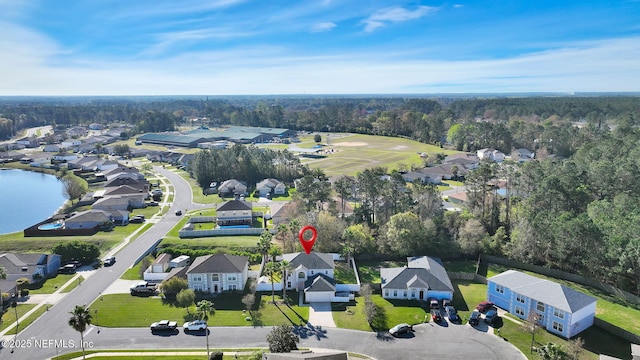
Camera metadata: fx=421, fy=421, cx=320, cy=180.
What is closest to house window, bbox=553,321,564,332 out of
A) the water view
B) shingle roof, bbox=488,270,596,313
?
shingle roof, bbox=488,270,596,313

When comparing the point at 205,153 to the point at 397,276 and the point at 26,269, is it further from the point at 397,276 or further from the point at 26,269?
the point at 397,276

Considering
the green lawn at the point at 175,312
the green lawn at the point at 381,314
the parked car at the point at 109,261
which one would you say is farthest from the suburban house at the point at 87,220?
the green lawn at the point at 381,314

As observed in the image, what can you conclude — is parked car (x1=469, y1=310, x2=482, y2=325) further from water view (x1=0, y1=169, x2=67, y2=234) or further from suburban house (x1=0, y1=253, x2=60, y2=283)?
water view (x1=0, y1=169, x2=67, y2=234)

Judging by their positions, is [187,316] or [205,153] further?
[205,153]

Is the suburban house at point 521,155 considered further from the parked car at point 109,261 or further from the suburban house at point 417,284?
the parked car at point 109,261

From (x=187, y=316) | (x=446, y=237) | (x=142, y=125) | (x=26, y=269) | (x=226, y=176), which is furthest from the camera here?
(x=142, y=125)

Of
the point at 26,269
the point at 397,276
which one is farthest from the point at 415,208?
the point at 26,269

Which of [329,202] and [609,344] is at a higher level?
[329,202]

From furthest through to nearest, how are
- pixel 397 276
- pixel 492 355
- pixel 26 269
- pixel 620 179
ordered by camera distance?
pixel 620 179
pixel 26 269
pixel 397 276
pixel 492 355

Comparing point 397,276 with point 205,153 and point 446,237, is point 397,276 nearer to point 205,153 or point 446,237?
point 446,237
